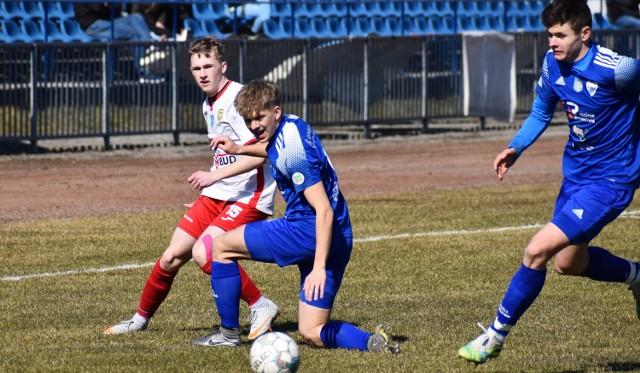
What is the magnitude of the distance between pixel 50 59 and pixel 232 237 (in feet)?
40.1

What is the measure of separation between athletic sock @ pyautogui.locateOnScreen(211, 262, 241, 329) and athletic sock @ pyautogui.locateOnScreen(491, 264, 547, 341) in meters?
1.59

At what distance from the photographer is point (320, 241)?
626cm

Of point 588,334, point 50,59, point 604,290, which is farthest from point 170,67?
point 588,334

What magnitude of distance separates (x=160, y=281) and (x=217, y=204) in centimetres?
62

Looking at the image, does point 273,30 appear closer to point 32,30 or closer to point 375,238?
point 32,30

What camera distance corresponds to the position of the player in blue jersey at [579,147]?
6.09 meters

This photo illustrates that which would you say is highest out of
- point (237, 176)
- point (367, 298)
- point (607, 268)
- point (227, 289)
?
point (237, 176)

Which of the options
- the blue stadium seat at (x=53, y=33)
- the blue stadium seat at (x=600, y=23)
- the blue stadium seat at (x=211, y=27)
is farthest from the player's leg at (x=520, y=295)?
the blue stadium seat at (x=600, y=23)

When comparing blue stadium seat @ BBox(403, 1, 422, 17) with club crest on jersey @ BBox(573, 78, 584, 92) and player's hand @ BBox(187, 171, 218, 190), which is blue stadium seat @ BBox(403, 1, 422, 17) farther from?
club crest on jersey @ BBox(573, 78, 584, 92)

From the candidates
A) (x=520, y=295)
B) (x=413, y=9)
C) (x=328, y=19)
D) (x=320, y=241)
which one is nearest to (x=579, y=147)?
(x=520, y=295)

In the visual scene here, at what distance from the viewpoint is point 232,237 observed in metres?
6.76

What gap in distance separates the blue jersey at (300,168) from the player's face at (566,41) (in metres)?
1.37

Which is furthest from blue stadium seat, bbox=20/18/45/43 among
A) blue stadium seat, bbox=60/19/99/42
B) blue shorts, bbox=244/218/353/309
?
blue shorts, bbox=244/218/353/309

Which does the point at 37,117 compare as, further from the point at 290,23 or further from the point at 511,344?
the point at 511,344
